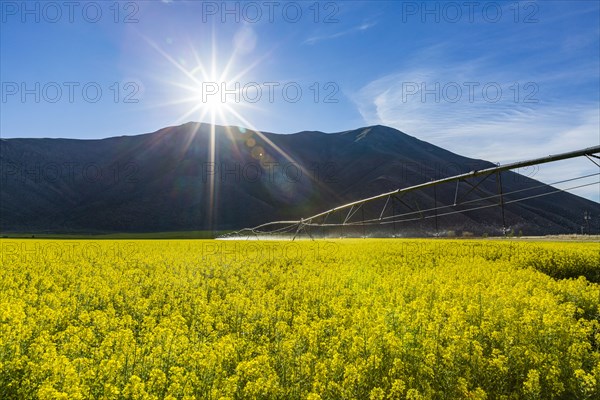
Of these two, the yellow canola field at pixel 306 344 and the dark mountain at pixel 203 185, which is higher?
the dark mountain at pixel 203 185

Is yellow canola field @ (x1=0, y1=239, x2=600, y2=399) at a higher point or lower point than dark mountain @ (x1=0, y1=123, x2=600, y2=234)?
lower

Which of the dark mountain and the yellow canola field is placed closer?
the yellow canola field

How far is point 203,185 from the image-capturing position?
509ft

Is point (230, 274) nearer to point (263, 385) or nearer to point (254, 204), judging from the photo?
point (263, 385)

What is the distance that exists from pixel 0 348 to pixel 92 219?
485ft

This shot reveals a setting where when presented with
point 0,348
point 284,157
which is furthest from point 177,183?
point 0,348

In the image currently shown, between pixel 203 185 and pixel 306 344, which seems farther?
pixel 203 185

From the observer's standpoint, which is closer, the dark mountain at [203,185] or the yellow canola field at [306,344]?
the yellow canola field at [306,344]

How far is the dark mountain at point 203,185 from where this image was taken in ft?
443

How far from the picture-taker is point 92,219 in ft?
445

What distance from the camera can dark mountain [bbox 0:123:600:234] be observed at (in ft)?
443

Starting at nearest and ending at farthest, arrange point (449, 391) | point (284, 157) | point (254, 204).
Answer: point (449, 391)
point (254, 204)
point (284, 157)

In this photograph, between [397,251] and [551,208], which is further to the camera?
[551,208]

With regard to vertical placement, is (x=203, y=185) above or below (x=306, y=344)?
above
